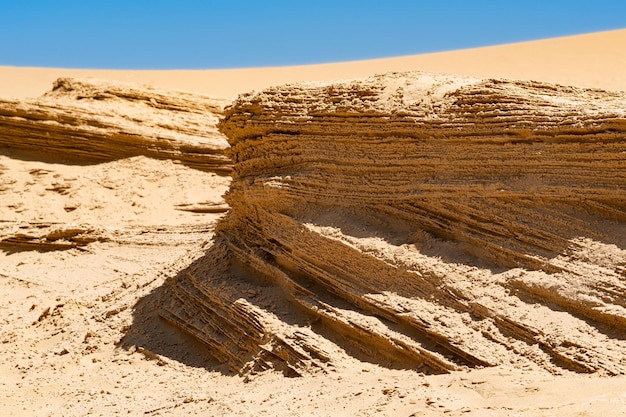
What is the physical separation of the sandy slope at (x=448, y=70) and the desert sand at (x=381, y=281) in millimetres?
17039

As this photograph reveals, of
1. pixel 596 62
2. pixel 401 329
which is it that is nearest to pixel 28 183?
pixel 401 329

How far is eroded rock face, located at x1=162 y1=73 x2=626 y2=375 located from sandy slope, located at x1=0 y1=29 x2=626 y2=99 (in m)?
17.1

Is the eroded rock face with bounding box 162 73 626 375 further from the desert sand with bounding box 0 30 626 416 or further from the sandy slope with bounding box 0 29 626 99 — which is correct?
the sandy slope with bounding box 0 29 626 99

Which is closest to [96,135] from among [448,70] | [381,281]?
[381,281]

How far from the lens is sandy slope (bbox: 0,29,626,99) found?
28353 mm

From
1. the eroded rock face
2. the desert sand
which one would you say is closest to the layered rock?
→ the desert sand

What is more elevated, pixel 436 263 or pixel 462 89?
pixel 462 89

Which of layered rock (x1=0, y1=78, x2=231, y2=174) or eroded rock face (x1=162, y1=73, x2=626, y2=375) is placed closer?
eroded rock face (x1=162, y1=73, x2=626, y2=375)

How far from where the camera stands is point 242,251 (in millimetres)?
7668

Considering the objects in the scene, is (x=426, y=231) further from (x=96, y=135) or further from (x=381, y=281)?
(x=96, y=135)

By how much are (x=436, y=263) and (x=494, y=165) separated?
83 cm

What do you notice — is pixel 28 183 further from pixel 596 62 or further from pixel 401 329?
pixel 596 62

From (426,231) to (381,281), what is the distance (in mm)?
503

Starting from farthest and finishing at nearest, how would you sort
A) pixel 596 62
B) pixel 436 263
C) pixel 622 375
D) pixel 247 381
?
pixel 596 62 < pixel 247 381 < pixel 436 263 < pixel 622 375
